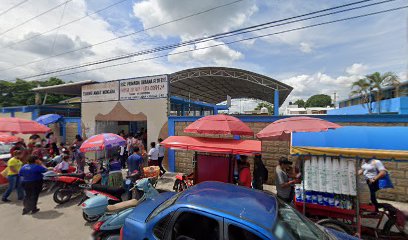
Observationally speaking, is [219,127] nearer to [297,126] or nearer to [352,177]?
[297,126]

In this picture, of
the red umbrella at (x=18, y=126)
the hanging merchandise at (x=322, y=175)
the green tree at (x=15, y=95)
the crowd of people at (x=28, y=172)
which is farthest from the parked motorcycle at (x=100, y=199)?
the green tree at (x=15, y=95)

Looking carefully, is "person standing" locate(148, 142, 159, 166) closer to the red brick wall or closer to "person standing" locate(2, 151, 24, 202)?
the red brick wall

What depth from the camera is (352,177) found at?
4125 mm

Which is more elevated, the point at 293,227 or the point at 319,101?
the point at 319,101

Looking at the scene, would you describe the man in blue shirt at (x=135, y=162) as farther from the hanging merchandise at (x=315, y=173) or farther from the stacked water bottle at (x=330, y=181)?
the hanging merchandise at (x=315, y=173)

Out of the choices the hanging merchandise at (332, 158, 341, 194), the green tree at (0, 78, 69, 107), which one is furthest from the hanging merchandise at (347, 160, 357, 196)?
the green tree at (0, 78, 69, 107)

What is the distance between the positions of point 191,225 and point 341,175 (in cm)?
325

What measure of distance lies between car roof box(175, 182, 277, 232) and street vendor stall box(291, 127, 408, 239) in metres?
1.60

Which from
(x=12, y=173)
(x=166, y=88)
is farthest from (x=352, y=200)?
(x=12, y=173)

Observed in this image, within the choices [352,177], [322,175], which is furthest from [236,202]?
[352,177]

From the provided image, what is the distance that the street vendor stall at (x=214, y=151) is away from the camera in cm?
545

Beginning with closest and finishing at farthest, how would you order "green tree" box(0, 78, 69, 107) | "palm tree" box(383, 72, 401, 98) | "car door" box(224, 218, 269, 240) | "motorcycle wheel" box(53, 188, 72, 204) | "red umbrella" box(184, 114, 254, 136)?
1. "car door" box(224, 218, 269, 240)
2. "red umbrella" box(184, 114, 254, 136)
3. "motorcycle wheel" box(53, 188, 72, 204)
4. "palm tree" box(383, 72, 401, 98)
5. "green tree" box(0, 78, 69, 107)

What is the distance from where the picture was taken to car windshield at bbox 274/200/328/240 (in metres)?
2.51

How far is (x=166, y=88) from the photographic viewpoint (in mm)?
10766
